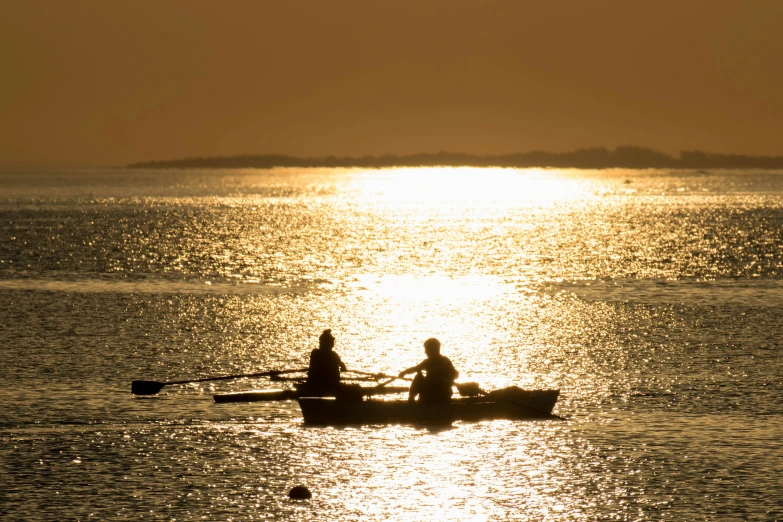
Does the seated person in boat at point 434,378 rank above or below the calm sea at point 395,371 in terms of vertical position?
above

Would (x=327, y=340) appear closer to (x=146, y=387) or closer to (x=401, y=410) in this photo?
(x=401, y=410)

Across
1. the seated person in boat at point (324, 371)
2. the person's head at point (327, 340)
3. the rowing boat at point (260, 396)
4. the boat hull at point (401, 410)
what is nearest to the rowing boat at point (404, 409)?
the boat hull at point (401, 410)

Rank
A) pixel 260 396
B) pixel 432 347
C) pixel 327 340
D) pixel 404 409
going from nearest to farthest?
pixel 432 347, pixel 404 409, pixel 327 340, pixel 260 396

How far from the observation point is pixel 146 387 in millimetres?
32688

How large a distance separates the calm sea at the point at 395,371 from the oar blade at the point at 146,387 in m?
0.58

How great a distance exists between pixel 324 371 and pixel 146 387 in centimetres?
551

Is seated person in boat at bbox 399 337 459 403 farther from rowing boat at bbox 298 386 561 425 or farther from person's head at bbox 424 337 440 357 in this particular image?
rowing boat at bbox 298 386 561 425

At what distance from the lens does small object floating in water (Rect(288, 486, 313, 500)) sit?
23.4 m

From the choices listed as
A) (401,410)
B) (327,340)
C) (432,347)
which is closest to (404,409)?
(401,410)

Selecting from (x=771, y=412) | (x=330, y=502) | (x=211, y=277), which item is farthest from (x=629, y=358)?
(x=211, y=277)

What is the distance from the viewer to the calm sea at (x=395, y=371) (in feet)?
77.5

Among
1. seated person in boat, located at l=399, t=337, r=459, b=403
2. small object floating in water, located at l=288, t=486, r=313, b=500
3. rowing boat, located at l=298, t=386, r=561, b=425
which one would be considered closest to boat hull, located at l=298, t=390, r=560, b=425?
rowing boat, located at l=298, t=386, r=561, b=425

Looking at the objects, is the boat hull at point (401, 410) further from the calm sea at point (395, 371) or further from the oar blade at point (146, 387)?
the oar blade at point (146, 387)

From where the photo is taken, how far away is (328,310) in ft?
194
